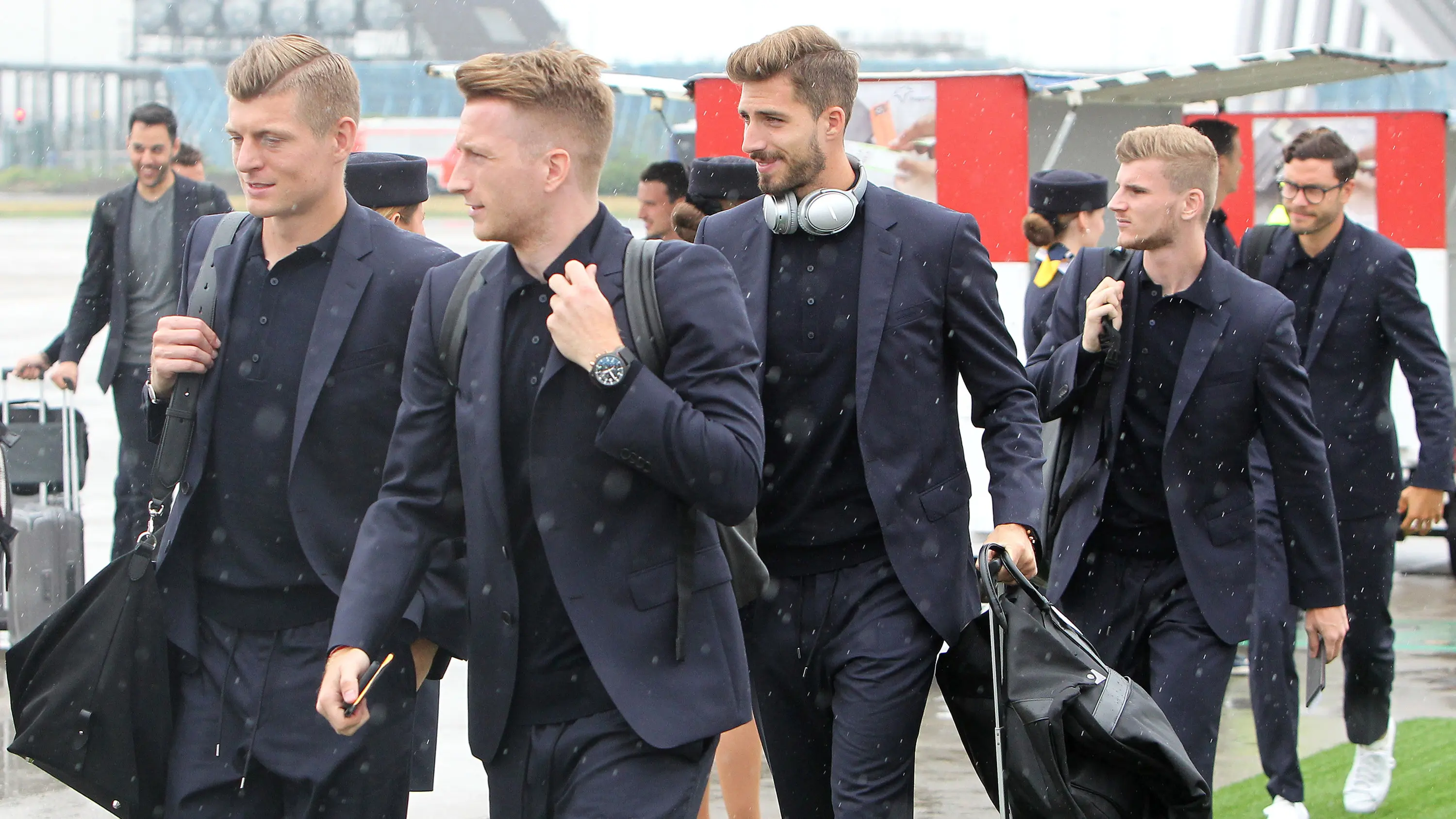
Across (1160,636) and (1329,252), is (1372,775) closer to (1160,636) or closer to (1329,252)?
(1329,252)

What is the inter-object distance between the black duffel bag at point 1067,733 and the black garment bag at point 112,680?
1715mm

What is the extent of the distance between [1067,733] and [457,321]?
147 cm

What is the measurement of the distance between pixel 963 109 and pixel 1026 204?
79 cm

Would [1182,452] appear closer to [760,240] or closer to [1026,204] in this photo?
[760,240]

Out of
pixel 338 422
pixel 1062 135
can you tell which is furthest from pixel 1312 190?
pixel 1062 135

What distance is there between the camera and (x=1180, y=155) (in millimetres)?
4398

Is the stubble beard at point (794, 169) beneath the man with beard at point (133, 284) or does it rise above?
above

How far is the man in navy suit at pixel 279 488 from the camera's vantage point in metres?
3.35

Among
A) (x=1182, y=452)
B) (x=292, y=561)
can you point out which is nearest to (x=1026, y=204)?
(x=1182, y=452)

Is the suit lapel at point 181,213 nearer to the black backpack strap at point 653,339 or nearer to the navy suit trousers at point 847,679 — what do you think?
the navy suit trousers at point 847,679

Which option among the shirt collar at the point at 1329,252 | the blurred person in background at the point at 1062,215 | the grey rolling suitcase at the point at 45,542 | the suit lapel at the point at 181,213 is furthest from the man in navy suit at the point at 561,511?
the suit lapel at the point at 181,213

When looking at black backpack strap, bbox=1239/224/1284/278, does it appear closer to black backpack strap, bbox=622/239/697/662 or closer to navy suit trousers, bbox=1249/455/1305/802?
navy suit trousers, bbox=1249/455/1305/802

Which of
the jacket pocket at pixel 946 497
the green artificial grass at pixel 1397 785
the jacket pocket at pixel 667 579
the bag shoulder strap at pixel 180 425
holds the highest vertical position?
the bag shoulder strap at pixel 180 425

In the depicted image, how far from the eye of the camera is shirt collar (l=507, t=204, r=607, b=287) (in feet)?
9.57
